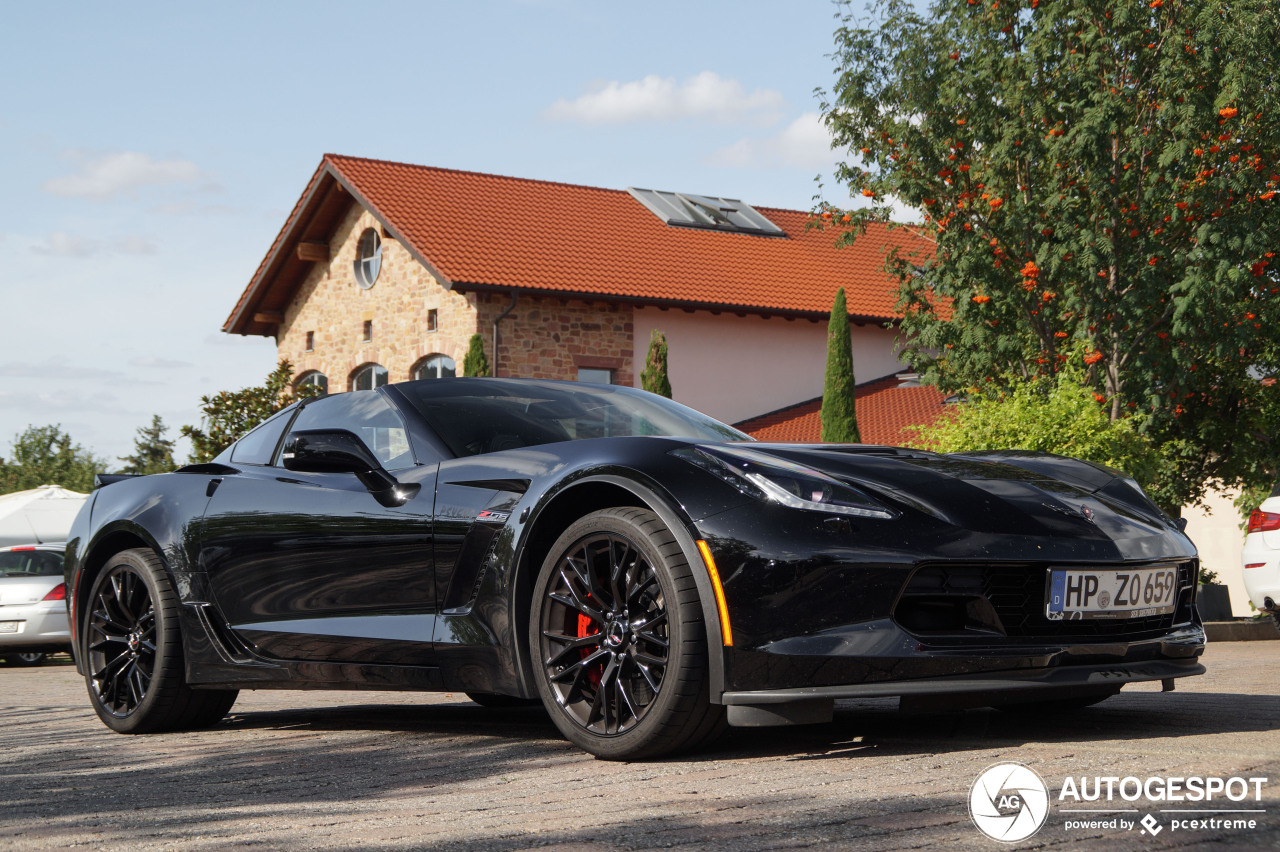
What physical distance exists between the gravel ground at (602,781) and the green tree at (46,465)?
61.8 m

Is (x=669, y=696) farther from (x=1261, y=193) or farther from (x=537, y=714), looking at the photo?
(x=1261, y=193)

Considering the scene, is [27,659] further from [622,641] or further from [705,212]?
[705,212]

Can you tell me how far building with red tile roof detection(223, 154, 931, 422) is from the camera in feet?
85.3

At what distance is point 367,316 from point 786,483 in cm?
2556

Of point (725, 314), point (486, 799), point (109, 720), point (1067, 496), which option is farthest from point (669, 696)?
point (725, 314)

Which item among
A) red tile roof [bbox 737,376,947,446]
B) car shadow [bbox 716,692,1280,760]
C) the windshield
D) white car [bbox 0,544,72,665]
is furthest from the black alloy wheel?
red tile roof [bbox 737,376,947,446]

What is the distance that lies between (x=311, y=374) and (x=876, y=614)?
2889 centimetres

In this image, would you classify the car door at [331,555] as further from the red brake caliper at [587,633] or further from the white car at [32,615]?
the white car at [32,615]

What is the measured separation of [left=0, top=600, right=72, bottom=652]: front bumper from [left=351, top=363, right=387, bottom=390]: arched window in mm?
12647

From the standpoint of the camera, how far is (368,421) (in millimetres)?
5461

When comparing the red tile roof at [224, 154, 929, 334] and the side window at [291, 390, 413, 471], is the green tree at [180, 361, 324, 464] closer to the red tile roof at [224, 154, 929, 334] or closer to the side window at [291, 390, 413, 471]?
the red tile roof at [224, 154, 929, 334]

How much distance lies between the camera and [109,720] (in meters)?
6.07

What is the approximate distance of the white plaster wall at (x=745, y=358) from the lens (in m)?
27.4

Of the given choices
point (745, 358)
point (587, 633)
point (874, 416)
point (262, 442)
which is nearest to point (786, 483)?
point (587, 633)
